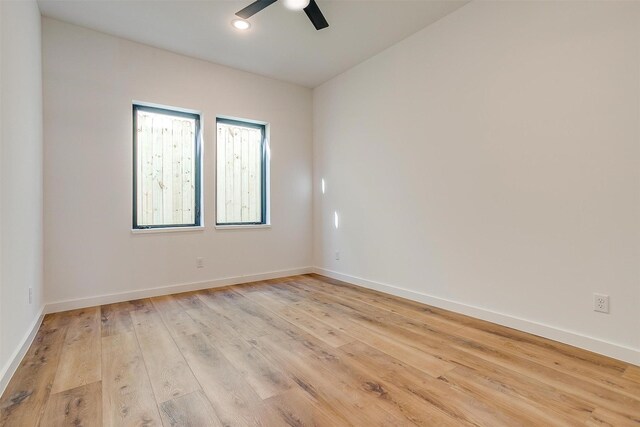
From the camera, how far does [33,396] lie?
5.24ft

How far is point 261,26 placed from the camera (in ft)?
9.96

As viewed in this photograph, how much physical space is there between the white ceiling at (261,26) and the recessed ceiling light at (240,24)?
0.05 metres

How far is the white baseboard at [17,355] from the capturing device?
1.65 meters

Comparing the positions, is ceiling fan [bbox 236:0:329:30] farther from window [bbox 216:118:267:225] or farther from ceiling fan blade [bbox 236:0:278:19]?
window [bbox 216:118:267:225]

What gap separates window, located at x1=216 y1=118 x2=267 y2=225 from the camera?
4.02 meters

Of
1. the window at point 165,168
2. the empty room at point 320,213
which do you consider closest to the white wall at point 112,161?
the empty room at point 320,213

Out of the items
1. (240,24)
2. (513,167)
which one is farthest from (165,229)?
(513,167)

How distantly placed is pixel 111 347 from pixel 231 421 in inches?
50.7

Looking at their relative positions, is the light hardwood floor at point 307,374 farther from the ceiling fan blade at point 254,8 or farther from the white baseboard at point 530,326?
the ceiling fan blade at point 254,8

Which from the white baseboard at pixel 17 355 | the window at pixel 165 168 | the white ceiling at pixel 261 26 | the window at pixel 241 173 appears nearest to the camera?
the white baseboard at pixel 17 355

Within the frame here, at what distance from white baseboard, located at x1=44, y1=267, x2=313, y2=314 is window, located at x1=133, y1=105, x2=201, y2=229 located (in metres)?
0.71

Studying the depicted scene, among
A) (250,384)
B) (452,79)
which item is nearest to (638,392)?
(250,384)

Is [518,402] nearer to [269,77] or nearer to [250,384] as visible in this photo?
[250,384]

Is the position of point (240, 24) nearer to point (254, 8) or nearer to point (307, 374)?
point (254, 8)
